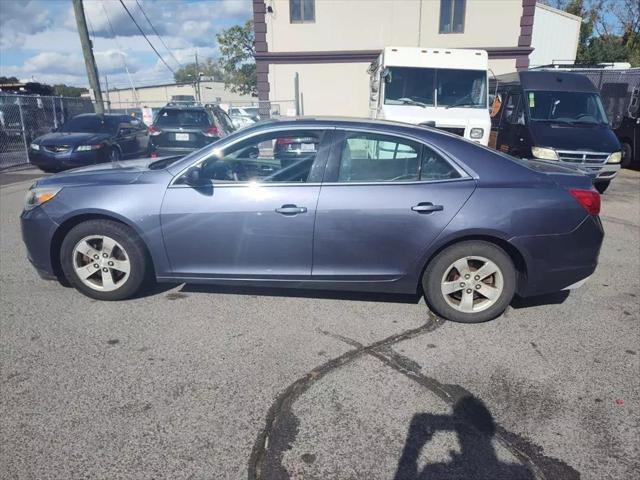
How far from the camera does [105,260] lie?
4.14 m

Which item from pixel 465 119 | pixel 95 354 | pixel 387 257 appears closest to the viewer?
pixel 95 354

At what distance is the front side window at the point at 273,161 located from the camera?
3941mm

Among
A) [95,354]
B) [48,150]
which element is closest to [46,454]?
[95,354]

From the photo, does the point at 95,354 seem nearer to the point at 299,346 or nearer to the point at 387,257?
the point at 299,346

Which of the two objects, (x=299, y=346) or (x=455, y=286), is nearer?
(x=299, y=346)

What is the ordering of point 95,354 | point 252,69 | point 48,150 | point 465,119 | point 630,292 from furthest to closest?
point 252,69 → point 48,150 → point 465,119 → point 630,292 → point 95,354

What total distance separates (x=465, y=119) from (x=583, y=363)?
6903 mm

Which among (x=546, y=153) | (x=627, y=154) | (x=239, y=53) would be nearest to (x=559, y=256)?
(x=546, y=153)

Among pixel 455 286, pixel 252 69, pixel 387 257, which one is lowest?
pixel 455 286

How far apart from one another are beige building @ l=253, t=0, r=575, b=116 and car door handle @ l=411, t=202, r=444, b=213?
15.1 m

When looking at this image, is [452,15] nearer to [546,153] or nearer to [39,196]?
[546,153]

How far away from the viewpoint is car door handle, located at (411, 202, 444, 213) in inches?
148

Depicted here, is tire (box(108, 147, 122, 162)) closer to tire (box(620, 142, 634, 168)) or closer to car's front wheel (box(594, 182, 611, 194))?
car's front wheel (box(594, 182, 611, 194))

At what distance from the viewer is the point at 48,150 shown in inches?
464
